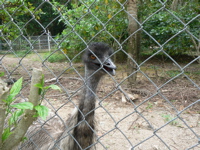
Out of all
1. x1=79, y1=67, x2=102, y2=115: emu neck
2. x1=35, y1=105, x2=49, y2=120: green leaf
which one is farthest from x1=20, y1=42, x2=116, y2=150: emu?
x1=35, y1=105, x2=49, y2=120: green leaf

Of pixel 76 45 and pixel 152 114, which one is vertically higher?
pixel 76 45

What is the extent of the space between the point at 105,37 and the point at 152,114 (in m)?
2.10

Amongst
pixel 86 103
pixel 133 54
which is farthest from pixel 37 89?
pixel 133 54

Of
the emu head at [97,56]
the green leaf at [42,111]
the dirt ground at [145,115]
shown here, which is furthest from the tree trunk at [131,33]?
the green leaf at [42,111]

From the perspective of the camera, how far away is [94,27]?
5316 millimetres

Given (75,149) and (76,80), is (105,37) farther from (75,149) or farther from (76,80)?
(75,149)

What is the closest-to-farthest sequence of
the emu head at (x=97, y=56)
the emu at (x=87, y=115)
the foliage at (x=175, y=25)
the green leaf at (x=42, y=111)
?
the green leaf at (x=42, y=111) < the emu at (x=87, y=115) < the emu head at (x=97, y=56) < the foliage at (x=175, y=25)

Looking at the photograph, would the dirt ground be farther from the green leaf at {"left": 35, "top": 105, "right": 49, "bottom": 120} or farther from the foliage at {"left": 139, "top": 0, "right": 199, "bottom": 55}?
the foliage at {"left": 139, "top": 0, "right": 199, "bottom": 55}

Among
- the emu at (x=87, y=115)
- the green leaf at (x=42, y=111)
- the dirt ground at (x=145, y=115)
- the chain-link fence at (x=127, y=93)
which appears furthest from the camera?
the dirt ground at (x=145, y=115)

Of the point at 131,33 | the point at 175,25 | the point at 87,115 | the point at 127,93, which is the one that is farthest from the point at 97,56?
the point at 175,25

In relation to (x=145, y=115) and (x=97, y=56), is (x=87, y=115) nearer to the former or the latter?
(x=97, y=56)

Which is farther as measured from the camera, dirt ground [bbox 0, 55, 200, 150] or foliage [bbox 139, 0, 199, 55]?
foliage [bbox 139, 0, 199, 55]

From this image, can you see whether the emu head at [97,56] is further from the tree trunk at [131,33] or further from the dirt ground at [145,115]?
the tree trunk at [131,33]

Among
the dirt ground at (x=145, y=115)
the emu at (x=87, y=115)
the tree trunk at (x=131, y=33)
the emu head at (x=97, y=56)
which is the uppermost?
the emu head at (x=97, y=56)
